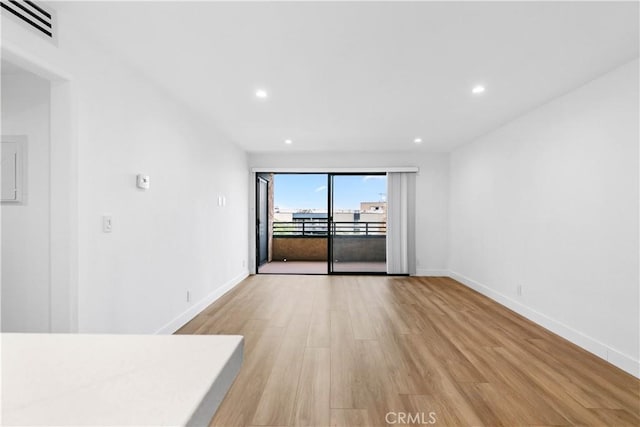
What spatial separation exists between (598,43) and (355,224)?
567cm

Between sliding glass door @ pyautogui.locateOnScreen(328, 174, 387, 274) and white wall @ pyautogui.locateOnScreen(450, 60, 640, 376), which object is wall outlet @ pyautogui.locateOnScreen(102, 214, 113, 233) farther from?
sliding glass door @ pyautogui.locateOnScreen(328, 174, 387, 274)

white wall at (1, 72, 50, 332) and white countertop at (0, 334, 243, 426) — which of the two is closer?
white countertop at (0, 334, 243, 426)

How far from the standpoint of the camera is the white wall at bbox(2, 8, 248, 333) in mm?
1965

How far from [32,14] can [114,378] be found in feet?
7.27

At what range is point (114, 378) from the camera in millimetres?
432

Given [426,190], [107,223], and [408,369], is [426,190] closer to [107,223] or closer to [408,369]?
[408,369]

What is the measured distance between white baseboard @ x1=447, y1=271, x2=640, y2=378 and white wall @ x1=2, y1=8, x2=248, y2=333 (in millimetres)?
3815

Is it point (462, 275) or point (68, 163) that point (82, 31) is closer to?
point (68, 163)

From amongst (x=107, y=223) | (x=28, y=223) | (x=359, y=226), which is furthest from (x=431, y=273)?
(x=28, y=223)

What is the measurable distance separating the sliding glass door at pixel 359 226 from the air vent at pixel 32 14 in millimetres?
Answer: 5496

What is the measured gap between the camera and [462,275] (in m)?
5.14

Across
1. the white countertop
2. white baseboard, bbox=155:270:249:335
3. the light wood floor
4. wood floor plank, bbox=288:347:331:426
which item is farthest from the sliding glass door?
the white countertop

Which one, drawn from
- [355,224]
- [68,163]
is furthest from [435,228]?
[68,163]

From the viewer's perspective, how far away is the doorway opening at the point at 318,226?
6965 mm
